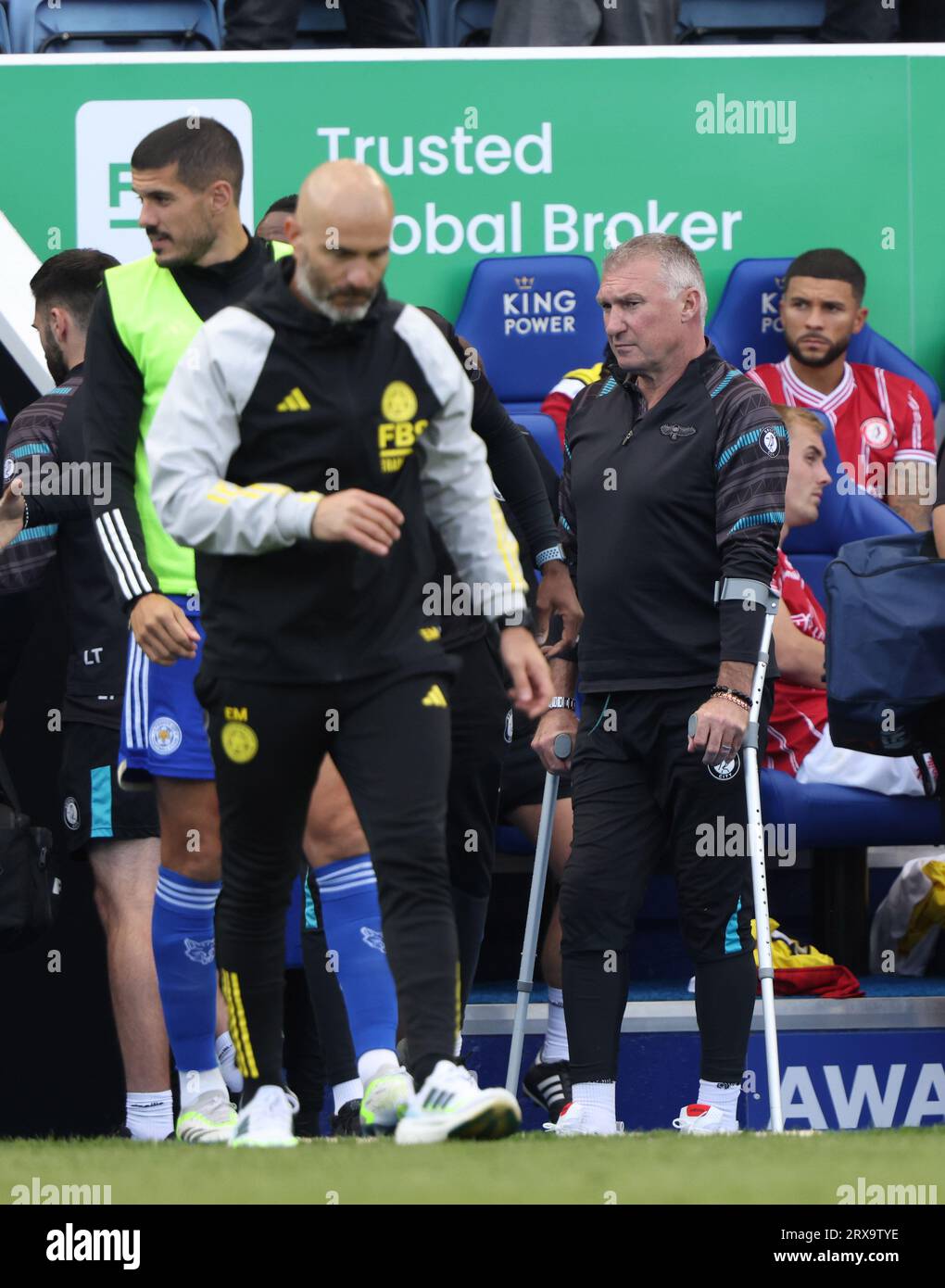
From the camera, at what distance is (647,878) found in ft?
14.6

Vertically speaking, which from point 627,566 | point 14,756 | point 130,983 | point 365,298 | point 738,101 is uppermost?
point 738,101

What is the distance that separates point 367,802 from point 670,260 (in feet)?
5.34

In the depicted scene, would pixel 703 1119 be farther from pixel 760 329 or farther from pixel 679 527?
pixel 760 329

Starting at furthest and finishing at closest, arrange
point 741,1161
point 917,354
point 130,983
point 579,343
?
point 917,354
point 579,343
point 130,983
point 741,1161

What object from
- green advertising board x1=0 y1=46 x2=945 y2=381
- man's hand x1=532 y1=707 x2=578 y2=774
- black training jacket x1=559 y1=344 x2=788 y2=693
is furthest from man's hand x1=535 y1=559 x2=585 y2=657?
green advertising board x1=0 y1=46 x2=945 y2=381

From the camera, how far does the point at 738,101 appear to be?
7.04m

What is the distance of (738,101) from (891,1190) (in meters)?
4.85

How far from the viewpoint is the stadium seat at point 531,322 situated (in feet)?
21.7

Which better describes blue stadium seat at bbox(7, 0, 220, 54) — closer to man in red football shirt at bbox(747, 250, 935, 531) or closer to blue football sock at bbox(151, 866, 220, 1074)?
man in red football shirt at bbox(747, 250, 935, 531)

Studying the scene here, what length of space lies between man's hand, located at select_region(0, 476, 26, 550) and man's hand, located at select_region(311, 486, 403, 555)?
5.68ft

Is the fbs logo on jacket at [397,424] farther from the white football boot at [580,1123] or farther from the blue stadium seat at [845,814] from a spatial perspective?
the blue stadium seat at [845,814]
